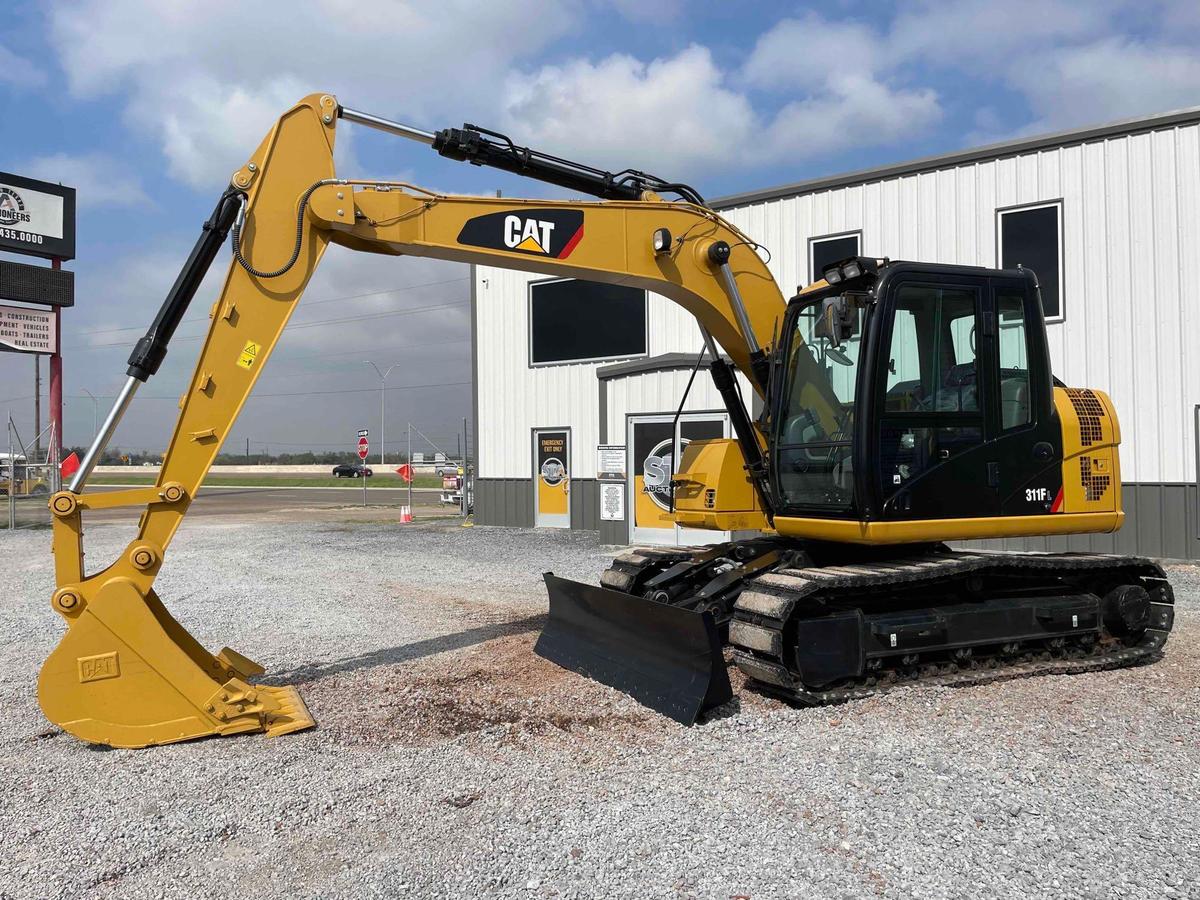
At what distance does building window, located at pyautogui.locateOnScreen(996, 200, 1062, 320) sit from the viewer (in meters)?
13.7

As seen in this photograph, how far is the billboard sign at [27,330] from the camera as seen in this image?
2170 cm

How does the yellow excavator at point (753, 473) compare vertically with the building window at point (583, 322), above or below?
below

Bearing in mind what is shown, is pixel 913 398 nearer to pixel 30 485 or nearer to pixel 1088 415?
pixel 1088 415

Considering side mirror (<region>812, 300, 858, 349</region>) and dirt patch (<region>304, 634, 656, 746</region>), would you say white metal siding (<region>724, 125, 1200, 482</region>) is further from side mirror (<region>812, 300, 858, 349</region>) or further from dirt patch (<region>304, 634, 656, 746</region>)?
dirt patch (<region>304, 634, 656, 746</region>)

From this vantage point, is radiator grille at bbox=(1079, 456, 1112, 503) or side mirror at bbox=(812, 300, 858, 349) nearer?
side mirror at bbox=(812, 300, 858, 349)

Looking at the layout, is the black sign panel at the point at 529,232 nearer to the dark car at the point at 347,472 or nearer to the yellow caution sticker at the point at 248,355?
the yellow caution sticker at the point at 248,355

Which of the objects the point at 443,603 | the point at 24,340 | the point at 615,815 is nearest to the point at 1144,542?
the point at 443,603

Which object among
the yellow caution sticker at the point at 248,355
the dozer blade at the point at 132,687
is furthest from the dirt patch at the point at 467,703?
the yellow caution sticker at the point at 248,355

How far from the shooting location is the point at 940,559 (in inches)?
263

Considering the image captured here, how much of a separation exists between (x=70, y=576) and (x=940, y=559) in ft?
18.9

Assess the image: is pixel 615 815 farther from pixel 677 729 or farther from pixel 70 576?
pixel 70 576

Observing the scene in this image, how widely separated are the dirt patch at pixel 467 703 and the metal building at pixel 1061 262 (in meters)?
8.61

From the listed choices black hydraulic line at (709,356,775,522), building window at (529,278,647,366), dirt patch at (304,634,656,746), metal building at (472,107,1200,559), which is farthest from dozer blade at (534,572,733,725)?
building window at (529,278,647,366)

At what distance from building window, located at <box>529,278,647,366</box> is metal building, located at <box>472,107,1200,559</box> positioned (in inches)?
4.5
